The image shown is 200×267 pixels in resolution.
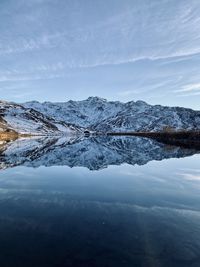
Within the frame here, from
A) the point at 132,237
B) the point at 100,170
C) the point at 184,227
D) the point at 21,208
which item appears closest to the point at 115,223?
the point at 132,237

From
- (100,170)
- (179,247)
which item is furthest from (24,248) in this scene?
(100,170)

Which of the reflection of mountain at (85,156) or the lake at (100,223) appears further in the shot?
the reflection of mountain at (85,156)

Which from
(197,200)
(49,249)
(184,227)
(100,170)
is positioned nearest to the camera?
(49,249)

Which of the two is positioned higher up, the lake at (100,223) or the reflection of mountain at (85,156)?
the reflection of mountain at (85,156)

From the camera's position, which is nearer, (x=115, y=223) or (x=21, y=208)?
(x=115, y=223)

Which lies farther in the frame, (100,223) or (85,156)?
(85,156)

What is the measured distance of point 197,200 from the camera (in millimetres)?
23031

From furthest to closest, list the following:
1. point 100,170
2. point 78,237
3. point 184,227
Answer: point 100,170, point 184,227, point 78,237

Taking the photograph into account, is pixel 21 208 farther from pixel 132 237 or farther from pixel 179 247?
pixel 179 247

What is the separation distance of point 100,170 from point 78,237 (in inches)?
1008

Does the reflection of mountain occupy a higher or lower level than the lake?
higher

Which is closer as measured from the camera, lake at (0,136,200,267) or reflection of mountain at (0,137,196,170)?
lake at (0,136,200,267)

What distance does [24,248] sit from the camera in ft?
45.8

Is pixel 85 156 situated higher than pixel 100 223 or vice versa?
pixel 85 156
